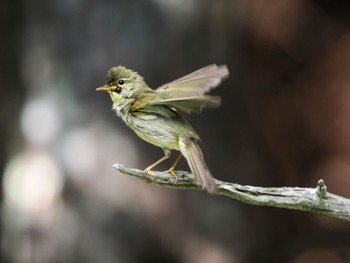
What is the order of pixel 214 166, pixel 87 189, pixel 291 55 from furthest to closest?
pixel 291 55 < pixel 214 166 < pixel 87 189

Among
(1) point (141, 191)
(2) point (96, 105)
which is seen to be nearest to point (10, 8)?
(2) point (96, 105)

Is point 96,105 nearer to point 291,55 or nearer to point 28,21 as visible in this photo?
point 28,21

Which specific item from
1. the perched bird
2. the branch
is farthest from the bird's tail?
the branch

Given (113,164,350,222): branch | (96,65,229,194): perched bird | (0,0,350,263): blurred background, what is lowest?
(113,164,350,222): branch

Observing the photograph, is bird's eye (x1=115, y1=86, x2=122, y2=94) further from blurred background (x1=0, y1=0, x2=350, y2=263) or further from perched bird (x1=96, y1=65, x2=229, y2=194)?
blurred background (x1=0, y1=0, x2=350, y2=263)

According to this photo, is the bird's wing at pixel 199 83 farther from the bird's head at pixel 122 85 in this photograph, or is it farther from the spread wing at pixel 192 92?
the bird's head at pixel 122 85

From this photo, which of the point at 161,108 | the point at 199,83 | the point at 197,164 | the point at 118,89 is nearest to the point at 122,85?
the point at 118,89
